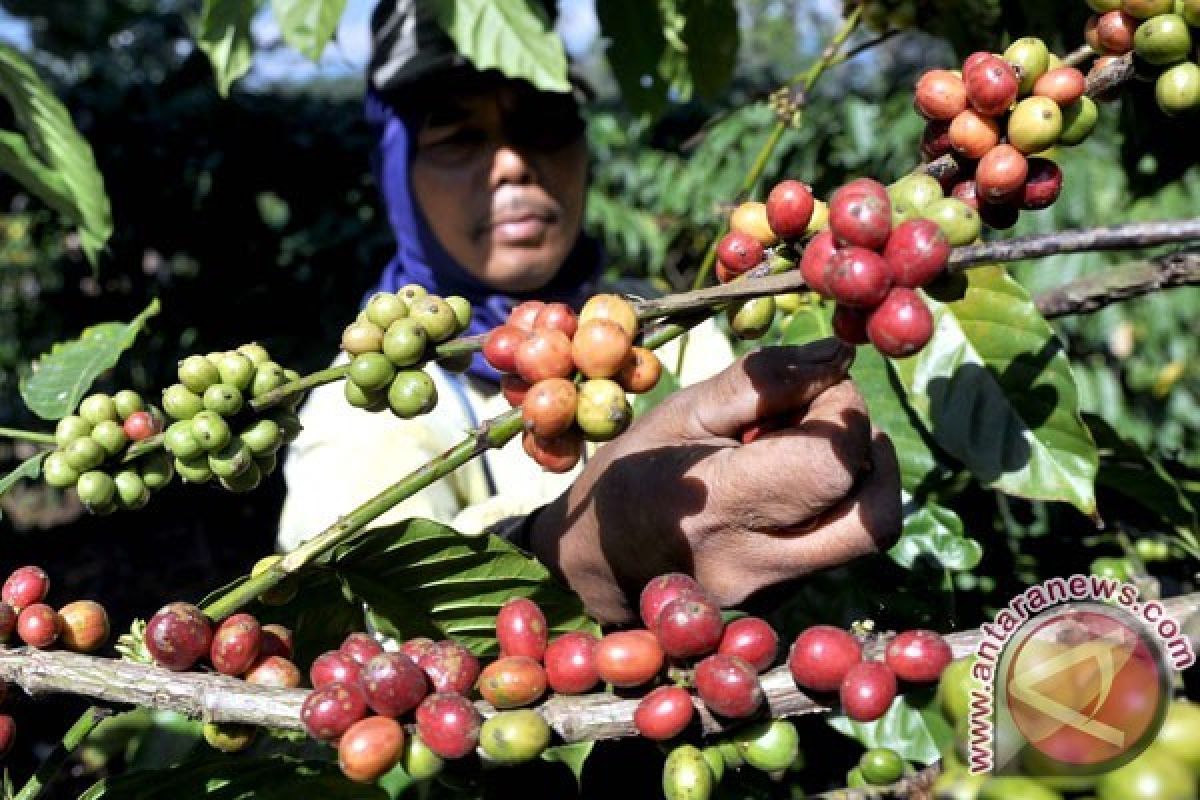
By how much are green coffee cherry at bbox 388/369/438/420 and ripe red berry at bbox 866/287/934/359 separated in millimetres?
408

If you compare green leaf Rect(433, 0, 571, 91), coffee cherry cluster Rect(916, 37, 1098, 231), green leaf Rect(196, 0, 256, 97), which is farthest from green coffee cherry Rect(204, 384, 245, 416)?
green leaf Rect(196, 0, 256, 97)

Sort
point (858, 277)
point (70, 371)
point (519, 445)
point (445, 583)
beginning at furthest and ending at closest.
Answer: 1. point (519, 445)
2. point (70, 371)
3. point (445, 583)
4. point (858, 277)

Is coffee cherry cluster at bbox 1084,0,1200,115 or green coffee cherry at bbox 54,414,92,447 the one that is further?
green coffee cherry at bbox 54,414,92,447

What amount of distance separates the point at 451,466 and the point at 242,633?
247 mm

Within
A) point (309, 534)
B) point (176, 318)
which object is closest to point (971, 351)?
point (309, 534)

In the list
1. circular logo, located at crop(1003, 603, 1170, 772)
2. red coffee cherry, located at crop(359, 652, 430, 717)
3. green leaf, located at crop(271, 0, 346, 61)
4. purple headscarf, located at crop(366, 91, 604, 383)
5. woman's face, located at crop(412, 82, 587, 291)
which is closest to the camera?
circular logo, located at crop(1003, 603, 1170, 772)

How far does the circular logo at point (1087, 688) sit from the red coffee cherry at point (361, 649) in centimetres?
53

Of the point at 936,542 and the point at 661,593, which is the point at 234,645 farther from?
the point at 936,542

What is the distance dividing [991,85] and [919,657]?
0.48 meters

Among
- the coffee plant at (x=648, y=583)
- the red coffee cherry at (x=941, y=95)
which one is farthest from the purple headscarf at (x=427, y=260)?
the red coffee cherry at (x=941, y=95)

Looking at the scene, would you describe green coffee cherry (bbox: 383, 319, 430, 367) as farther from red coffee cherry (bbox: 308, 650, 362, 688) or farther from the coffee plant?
red coffee cherry (bbox: 308, 650, 362, 688)

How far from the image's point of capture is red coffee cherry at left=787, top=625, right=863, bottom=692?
84 cm

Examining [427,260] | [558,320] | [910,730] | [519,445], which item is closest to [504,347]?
[558,320]

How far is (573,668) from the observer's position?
0.91m
